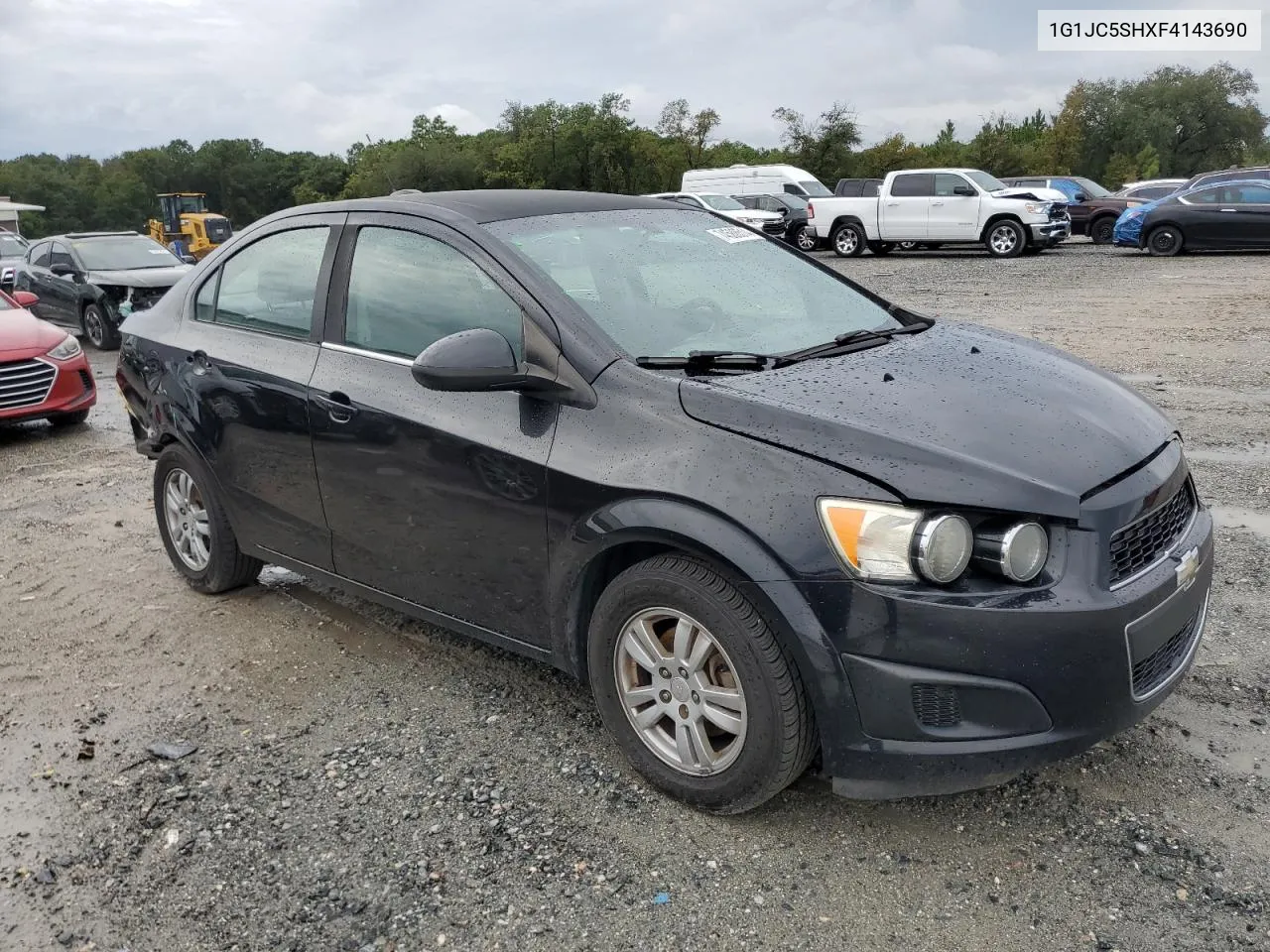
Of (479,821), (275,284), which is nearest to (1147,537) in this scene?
(479,821)

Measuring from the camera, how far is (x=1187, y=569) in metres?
2.88

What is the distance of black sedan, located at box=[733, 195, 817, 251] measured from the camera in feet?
87.4

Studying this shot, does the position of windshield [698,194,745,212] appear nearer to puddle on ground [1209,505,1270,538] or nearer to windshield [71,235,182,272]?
windshield [71,235,182,272]

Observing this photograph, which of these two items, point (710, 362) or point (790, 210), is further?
point (790, 210)

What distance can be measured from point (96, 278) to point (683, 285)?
42.5 ft

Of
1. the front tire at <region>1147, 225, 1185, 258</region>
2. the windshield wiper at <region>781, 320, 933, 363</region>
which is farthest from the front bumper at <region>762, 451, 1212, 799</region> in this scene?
the front tire at <region>1147, 225, 1185, 258</region>

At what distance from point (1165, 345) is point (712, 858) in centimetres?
957

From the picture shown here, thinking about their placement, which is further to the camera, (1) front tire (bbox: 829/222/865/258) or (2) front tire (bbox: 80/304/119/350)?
(1) front tire (bbox: 829/222/865/258)

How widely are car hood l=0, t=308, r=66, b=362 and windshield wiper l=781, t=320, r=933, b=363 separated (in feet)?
24.8

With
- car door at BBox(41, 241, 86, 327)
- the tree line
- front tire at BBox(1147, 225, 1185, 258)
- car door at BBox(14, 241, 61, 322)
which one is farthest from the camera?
the tree line

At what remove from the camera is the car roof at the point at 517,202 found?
3.66m

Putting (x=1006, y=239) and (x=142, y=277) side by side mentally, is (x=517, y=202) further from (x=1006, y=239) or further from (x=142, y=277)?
(x=1006, y=239)

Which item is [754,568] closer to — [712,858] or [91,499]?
[712,858]

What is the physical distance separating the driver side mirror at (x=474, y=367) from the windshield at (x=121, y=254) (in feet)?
43.6
